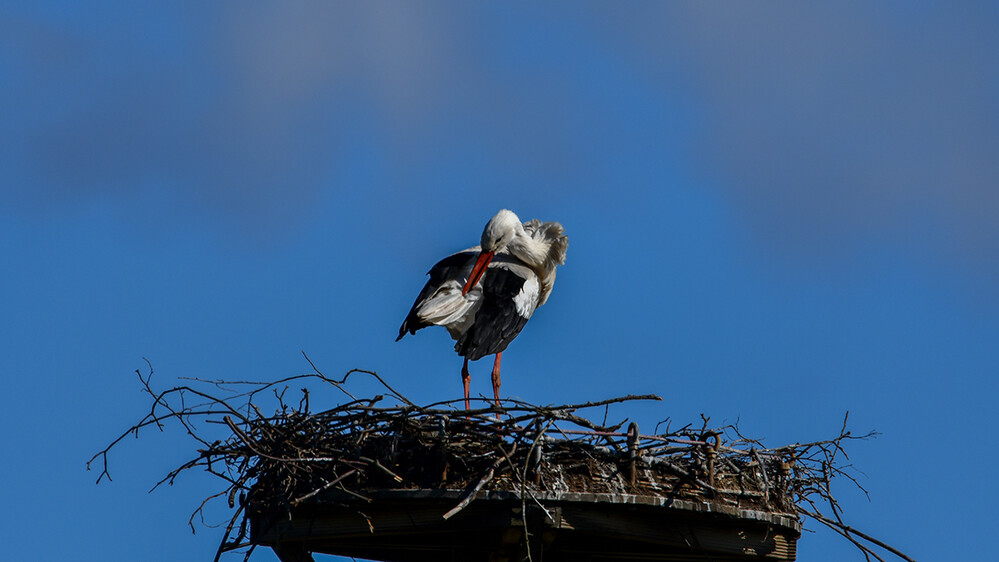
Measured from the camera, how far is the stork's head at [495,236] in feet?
27.5

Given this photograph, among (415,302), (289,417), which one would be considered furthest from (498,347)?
(289,417)

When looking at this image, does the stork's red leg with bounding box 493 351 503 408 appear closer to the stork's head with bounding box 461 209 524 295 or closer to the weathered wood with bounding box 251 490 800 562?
the stork's head with bounding box 461 209 524 295

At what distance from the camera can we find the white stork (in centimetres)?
784

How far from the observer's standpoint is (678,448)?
5555 mm

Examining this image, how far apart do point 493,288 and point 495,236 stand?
1.78ft

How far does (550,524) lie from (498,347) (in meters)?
3.00

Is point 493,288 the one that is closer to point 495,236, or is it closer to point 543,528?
point 495,236

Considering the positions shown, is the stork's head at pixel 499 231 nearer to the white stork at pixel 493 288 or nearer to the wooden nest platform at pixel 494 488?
the white stork at pixel 493 288

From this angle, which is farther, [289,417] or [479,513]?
[289,417]

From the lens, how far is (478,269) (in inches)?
329

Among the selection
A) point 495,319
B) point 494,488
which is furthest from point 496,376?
point 494,488

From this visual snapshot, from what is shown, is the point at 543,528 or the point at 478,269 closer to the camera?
the point at 543,528

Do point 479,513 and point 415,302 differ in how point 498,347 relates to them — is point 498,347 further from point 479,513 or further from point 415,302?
point 479,513

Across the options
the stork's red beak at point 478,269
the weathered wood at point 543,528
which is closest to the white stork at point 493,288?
the stork's red beak at point 478,269
